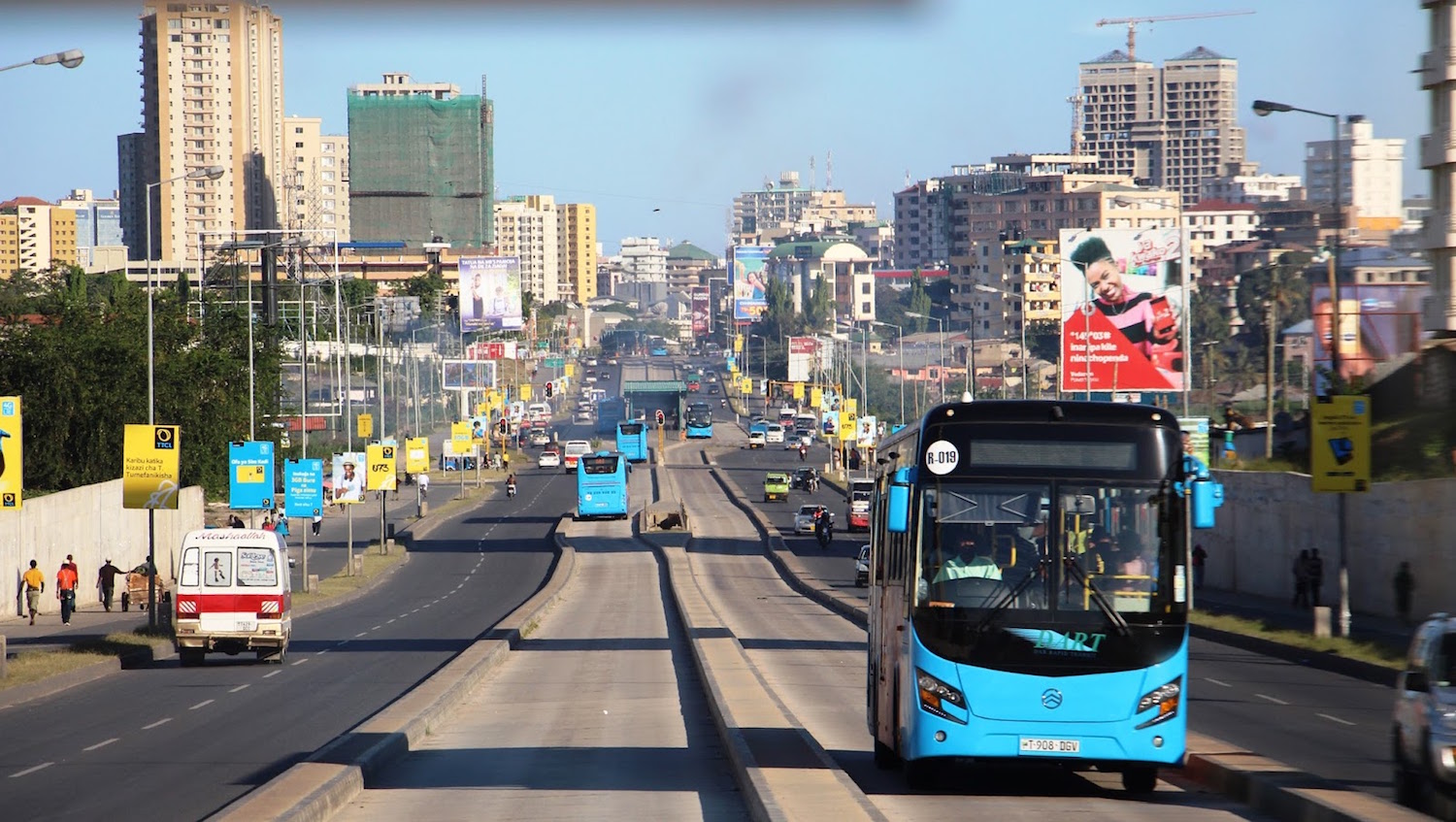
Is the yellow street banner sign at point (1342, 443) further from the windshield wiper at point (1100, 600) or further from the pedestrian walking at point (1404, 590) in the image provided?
the windshield wiper at point (1100, 600)

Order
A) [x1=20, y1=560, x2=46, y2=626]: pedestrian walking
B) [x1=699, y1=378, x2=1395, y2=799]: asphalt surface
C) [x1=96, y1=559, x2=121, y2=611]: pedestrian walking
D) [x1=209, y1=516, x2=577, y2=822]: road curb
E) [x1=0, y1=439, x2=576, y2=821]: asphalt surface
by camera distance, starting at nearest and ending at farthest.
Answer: [x1=209, y1=516, x2=577, y2=822]: road curb → [x1=0, y1=439, x2=576, y2=821]: asphalt surface → [x1=699, y1=378, x2=1395, y2=799]: asphalt surface → [x1=20, y1=560, x2=46, y2=626]: pedestrian walking → [x1=96, y1=559, x2=121, y2=611]: pedestrian walking

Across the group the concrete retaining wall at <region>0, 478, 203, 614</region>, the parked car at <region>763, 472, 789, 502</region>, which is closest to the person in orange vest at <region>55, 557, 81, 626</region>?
the concrete retaining wall at <region>0, 478, 203, 614</region>

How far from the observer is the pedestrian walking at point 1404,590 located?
3938 cm

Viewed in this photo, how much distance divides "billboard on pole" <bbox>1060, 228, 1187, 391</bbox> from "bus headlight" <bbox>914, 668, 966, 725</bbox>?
4693cm

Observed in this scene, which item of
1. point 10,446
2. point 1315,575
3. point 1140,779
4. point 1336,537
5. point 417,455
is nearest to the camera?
point 1140,779

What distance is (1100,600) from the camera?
13648mm

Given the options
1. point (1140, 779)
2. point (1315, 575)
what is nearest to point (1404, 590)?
point (1315, 575)

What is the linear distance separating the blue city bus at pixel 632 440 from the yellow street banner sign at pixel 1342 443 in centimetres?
8769

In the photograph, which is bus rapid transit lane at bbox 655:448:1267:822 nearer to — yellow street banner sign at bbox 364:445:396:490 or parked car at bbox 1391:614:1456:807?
parked car at bbox 1391:614:1456:807

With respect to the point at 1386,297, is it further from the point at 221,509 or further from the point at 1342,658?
the point at 221,509

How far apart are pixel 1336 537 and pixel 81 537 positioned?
118 ft

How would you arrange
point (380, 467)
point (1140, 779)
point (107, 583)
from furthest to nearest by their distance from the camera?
1. point (380, 467)
2. point (107, 583)
3. point (1140, 779)

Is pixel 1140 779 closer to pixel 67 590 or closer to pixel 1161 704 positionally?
pixel 1161 704

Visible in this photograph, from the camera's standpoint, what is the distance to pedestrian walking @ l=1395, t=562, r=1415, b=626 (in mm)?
39375
